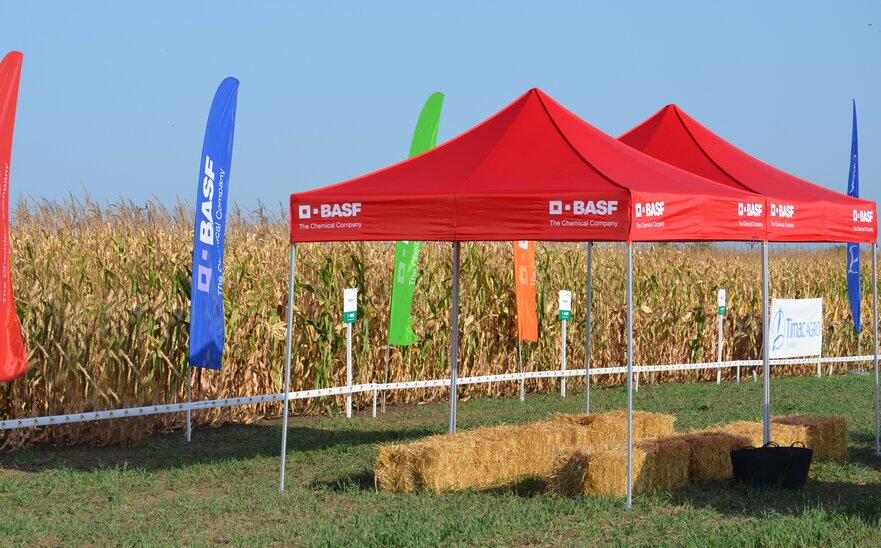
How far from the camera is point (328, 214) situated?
10.5m

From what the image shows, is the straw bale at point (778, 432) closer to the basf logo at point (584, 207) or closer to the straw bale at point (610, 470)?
the straw bale at point (610, 470)

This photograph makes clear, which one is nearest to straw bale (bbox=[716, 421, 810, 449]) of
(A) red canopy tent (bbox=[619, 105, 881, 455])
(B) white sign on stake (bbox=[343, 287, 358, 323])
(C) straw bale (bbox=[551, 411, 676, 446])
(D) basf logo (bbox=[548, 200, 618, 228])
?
(A) red canopy tent (bbox=[619, 105, 881, 455])

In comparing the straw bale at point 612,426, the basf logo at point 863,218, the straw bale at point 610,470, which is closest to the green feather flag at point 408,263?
the straw bale at point 612,426

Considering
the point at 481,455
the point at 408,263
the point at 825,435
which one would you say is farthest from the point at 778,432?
the point at 408,263

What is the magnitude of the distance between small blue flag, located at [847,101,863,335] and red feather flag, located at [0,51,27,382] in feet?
40.5

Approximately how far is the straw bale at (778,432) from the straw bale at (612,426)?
0.73 m

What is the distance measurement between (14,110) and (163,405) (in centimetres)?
482

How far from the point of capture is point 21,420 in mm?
12094

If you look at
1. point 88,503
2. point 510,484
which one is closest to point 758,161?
point 510,484

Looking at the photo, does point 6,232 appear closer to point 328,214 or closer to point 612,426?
point 328,214

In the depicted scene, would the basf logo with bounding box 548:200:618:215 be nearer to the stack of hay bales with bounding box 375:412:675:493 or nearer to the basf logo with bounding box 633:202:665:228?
the basf logo with bounding box 633:202:665:228

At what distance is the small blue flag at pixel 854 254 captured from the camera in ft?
58.9

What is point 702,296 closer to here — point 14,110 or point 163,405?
point 163,405

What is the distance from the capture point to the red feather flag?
9.63m
